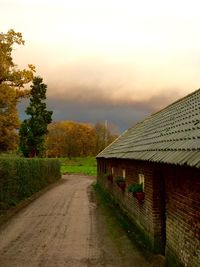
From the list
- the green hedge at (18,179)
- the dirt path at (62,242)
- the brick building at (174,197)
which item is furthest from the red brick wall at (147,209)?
the green hedge at (18,179)

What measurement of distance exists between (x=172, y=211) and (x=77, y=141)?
96403 millimetres

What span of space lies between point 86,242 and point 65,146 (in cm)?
9191

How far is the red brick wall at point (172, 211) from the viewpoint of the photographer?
808cm

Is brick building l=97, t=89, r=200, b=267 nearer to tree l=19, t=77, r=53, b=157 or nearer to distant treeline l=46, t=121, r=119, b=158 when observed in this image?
tree l=19, t=77, r=53, b=157

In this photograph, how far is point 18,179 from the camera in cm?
2452

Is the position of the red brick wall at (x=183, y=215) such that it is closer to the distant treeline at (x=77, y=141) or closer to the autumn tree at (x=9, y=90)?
the autumn tree at (x=9, y=90)

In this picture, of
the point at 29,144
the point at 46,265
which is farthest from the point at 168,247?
the point at 29,144

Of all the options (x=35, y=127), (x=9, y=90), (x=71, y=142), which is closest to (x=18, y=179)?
(x=9, y=90)

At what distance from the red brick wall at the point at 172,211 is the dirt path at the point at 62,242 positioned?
958 millimetres

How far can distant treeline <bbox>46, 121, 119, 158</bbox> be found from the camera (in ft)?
340

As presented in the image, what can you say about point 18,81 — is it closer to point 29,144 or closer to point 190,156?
point 29,144

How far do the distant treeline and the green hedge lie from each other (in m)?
66.1

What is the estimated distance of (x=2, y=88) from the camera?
32281 mm

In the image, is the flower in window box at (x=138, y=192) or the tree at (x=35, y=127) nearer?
the flower in window box at (x=138, y=192)
